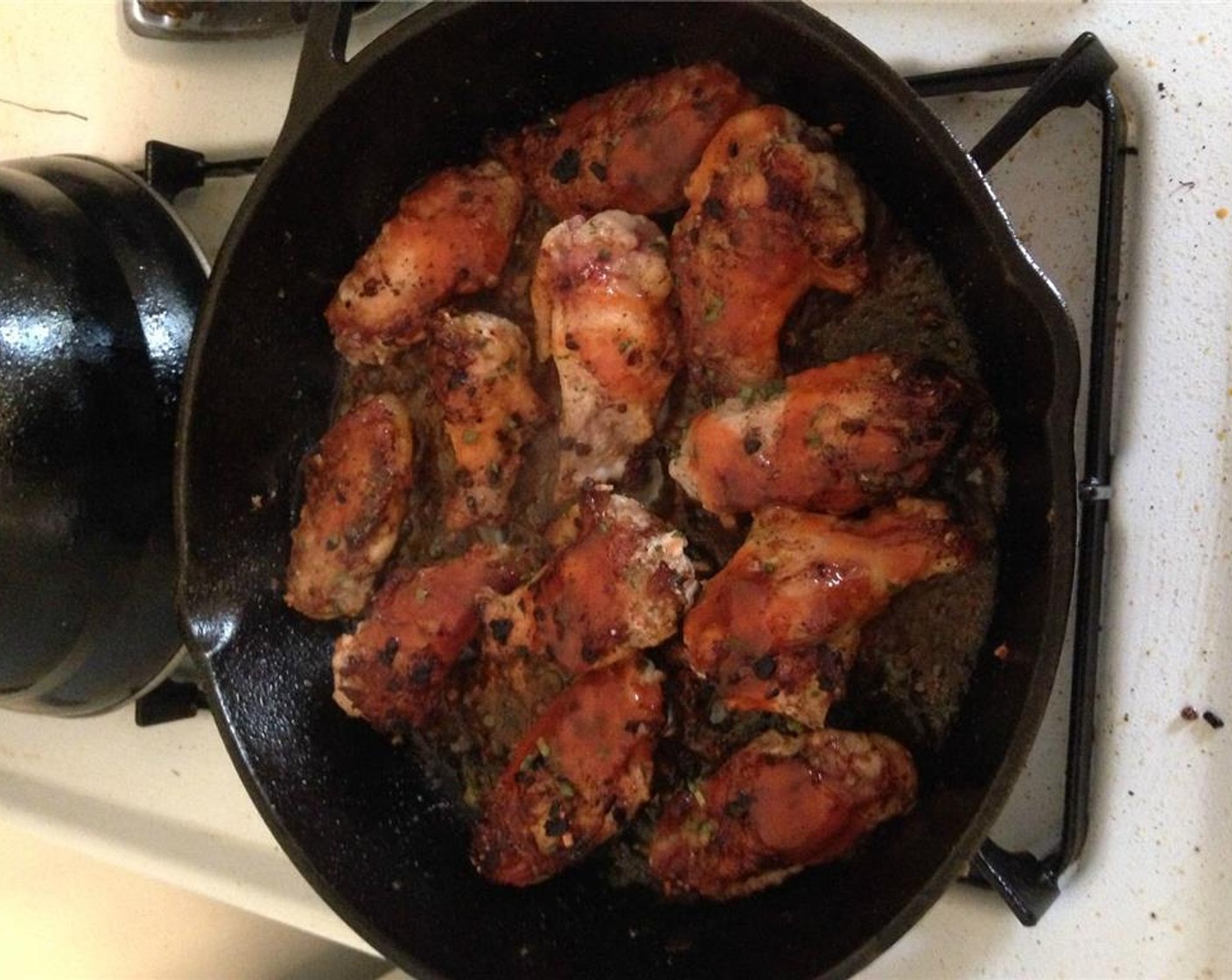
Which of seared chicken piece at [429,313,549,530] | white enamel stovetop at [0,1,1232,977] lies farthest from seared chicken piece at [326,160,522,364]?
white enamel stovetop at [0,1,1232,977]

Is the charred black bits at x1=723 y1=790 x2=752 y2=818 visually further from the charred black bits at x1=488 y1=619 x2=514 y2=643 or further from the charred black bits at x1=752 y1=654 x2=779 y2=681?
the charred black bits at x1=488 y1=619 x2=514 y2=643

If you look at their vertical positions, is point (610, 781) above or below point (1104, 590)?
below

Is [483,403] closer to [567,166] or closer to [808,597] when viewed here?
[567,166]

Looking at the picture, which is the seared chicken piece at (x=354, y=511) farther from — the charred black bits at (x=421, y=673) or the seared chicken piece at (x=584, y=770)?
the seared chicken piece at (x=584, y=770)

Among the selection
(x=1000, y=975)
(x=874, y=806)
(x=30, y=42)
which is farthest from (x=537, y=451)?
(x=30, y=42)

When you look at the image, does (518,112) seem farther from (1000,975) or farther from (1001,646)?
(1000,975)
